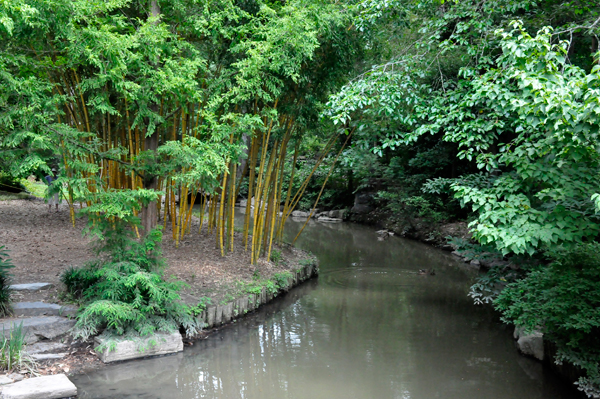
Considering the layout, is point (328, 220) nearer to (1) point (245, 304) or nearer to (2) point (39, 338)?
(1) point (245, 304)

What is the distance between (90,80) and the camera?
4.05 m

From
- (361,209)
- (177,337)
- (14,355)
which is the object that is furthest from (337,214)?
(14,355)

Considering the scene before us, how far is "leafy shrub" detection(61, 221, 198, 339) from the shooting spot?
4.08 m

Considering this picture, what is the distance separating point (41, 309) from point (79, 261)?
1.50 m

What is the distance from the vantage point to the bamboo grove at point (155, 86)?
3.60 metres

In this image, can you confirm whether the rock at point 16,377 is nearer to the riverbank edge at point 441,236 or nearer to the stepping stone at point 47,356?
the stepping stone at point 47,356

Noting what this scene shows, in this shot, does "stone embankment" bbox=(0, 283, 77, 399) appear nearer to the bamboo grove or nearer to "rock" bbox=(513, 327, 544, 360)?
the bamboo grove

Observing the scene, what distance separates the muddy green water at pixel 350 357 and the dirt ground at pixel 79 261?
40 centimetres

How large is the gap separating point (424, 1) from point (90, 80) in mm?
3560

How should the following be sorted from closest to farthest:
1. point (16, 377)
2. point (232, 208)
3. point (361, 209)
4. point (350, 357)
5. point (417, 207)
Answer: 1. point (16, 377)
2. point (350, 357)
3. point (232, 208)
4. point (417, 207)
5. point (361, 209)

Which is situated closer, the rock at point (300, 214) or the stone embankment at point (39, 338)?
the stone embankment at point (39, 338)

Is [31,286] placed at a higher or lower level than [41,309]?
higher

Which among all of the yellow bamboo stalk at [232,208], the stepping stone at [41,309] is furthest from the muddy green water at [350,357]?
the yellow bamboo stalk at [232,208]

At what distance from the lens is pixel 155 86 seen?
4.26m
